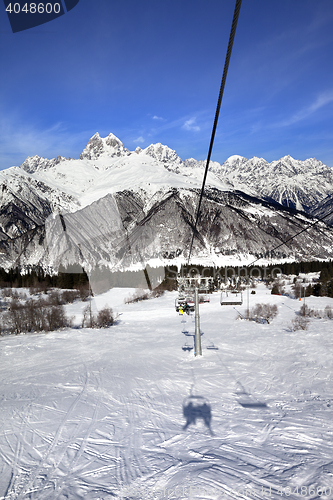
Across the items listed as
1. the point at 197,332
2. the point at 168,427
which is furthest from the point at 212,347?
the point at 168,427

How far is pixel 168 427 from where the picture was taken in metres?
10.7

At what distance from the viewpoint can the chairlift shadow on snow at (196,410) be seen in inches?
436

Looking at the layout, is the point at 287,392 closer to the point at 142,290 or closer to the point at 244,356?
the point at 244,356

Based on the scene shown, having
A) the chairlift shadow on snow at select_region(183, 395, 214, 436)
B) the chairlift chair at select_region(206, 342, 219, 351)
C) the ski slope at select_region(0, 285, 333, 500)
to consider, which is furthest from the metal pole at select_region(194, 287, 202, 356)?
the chairlift shadow on snow at select_region(183, 395, 214, 436)

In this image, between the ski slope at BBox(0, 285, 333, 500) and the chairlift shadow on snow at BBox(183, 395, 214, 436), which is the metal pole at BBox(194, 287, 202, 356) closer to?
the ski slope at BBox(0, 285, 333, 500)

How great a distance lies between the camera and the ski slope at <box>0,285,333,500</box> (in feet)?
23.9

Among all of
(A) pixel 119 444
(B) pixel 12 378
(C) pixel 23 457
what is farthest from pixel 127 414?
(B) pixel 12 378

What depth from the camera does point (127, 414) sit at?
12.2 meters

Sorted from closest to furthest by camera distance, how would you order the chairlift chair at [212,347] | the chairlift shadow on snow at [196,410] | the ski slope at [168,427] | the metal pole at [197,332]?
1. the ski slope at [168,427]
2. the chairlift shadow on snow at [196,410]
3. the metal pole at [197,332]
4. the chairlift chair at [212,347]

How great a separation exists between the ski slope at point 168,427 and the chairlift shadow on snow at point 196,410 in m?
0.14

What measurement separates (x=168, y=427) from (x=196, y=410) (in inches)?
81.8

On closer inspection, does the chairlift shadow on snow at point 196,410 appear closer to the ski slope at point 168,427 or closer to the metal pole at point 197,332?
the ski slope at point 168,427

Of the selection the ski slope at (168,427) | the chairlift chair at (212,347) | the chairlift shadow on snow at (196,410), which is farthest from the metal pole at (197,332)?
the chairlift shadow on snow at (196,410)

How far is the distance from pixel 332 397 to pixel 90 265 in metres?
146
